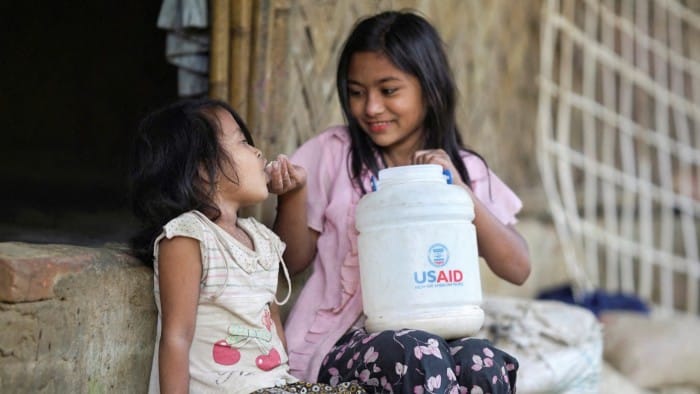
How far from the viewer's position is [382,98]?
3.10 metres

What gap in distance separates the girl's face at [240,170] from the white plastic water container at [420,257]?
0.31m

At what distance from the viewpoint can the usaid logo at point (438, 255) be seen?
2.71m

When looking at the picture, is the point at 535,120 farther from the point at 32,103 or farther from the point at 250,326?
the point at 250,326

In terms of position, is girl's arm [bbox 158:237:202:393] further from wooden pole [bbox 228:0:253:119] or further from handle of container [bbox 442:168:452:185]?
wooden pole [bbox 228:0:253:119]

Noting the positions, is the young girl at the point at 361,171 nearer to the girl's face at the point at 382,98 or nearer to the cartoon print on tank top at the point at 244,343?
the girl's face at the point at 382,98

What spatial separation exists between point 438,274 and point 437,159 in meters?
0.38

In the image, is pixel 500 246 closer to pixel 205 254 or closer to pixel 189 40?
pixel 205 254

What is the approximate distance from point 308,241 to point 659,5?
386 centimetres

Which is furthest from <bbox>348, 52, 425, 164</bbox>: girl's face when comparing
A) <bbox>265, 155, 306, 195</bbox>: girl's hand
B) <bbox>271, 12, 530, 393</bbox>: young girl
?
<bbox>265, 155, 306, 195</bbox>: girl's hand

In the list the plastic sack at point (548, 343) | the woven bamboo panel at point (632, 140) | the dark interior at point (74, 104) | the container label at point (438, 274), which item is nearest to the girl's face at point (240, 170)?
the container label at point (438, 274)

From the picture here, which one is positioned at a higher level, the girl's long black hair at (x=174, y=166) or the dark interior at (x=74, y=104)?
the girl's long black hair at (x=174, y=166)

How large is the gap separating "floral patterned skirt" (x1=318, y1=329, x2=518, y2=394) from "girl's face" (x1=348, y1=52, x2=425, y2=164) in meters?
0.68

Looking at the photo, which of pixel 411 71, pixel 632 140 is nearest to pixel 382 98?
pixel 411 71

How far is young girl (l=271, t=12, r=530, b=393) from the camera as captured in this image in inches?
118
